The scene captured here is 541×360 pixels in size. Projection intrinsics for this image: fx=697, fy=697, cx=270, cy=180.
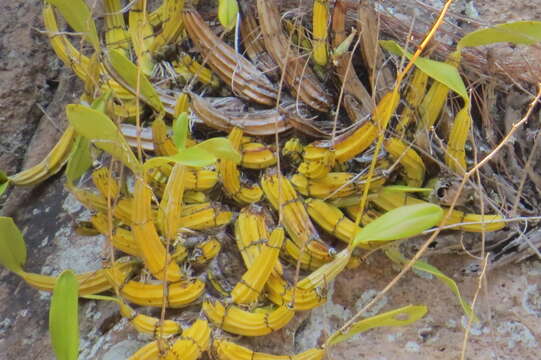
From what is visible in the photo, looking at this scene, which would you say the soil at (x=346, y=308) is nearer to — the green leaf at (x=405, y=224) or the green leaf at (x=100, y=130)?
the green leaf at (x=405, y=224)

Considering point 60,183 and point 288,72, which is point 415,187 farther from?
point 60,183

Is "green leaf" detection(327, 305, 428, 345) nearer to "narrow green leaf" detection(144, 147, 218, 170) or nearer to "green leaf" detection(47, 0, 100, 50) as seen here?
"narrow green leaf" detection(144, 147, 218, 170)

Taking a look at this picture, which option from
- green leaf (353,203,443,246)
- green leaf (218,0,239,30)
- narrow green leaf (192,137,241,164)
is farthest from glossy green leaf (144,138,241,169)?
green leaf (218,0,239,30)

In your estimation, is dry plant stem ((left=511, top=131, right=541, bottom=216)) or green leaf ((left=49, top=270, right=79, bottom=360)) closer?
green leaf ((left=49, top=270, right=79, bottom=360))

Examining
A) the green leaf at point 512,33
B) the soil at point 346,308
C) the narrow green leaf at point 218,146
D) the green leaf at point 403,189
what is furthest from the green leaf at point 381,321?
the green leaf at point 512,33

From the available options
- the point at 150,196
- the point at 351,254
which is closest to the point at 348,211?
the point at 351,254
